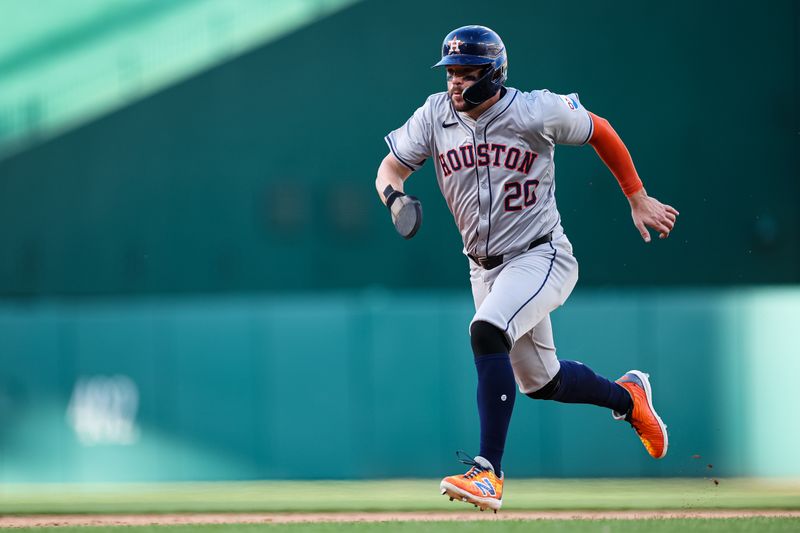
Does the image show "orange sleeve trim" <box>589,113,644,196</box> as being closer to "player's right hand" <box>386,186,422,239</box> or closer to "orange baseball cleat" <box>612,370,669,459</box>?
"player's right hand" <box>386,186,422,239</box>

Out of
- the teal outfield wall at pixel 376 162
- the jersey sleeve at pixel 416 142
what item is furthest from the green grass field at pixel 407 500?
the teal outfield wall at pixel 376 162

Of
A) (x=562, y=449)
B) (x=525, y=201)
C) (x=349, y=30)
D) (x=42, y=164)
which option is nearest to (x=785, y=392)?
(x=562, y=449)

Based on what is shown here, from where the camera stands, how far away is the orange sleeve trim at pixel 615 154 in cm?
395

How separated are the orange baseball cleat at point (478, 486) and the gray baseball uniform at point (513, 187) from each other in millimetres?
426

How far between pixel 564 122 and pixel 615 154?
0.24m

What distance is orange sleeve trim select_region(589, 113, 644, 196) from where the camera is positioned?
395 cm

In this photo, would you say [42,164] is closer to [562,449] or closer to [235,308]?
[235,308]

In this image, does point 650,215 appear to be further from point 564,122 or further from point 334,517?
point 334,517

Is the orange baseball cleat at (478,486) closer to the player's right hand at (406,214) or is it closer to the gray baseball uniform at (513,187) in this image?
the gray baseball uniform at (513,187)

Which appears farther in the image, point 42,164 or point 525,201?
point 42,164

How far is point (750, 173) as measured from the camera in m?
8.56

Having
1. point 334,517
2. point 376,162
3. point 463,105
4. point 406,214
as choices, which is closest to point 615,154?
point 463,105

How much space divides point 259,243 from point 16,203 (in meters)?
1.82

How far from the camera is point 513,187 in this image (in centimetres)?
391
